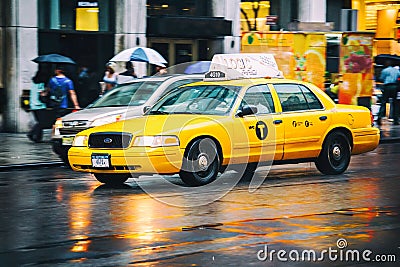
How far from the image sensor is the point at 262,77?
46.8ft

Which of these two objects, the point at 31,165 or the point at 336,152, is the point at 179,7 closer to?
the point at 31,165

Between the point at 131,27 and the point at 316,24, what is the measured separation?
528cm

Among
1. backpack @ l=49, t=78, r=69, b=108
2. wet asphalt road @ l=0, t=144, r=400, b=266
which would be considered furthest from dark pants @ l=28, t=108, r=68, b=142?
wet asphalt road @ l=0, t=144, r=400, b=266

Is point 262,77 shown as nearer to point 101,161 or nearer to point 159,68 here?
point 101,161

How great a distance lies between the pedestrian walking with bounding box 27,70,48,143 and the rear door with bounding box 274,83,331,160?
7.54 meters

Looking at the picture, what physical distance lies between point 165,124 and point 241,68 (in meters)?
2.50

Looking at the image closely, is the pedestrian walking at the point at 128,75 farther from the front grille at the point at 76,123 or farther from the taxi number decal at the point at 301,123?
the taxi number decal at the point at 301,123

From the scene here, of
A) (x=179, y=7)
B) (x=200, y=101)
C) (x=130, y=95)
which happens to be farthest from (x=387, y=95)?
(x=200, y=101)

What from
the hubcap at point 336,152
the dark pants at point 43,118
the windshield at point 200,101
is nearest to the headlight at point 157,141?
the windshield at point 200,101

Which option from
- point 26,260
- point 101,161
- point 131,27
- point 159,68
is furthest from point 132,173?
point 131,27

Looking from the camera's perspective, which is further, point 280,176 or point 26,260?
point 280,176

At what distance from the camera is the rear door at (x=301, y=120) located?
1363 centimetres

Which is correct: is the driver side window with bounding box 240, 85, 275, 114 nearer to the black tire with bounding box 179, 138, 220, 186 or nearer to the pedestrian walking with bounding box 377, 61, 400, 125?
the black tire with bounding box 179, 138, 220, 186

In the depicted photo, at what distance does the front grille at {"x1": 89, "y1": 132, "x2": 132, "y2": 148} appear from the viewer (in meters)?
12.3
